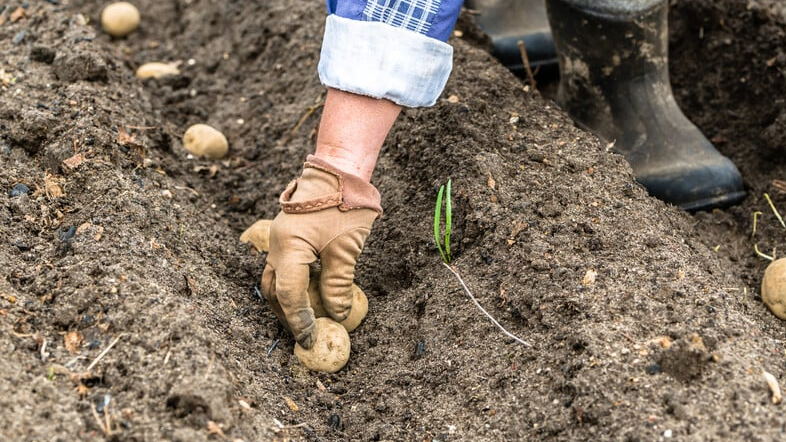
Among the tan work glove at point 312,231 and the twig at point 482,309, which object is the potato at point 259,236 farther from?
the twig at point 482,309

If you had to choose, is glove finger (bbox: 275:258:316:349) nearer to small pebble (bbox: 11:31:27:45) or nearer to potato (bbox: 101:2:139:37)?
small pebble (bbox: 11:31:27:45)

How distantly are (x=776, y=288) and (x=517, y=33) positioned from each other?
5.01 ft

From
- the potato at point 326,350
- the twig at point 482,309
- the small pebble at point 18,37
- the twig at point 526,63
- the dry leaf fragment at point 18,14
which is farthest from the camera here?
the dry leaf fragment at point 18,14

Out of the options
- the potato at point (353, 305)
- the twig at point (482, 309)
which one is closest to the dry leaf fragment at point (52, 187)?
the potato at point (353, 305)

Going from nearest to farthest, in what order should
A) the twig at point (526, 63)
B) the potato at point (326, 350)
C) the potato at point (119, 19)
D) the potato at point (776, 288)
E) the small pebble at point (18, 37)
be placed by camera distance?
the potato at point (326, 350), the potato at point (776, 288), the twig at point (526, 63), the small pebble at point (18, 37), the potato at point (119, 19)

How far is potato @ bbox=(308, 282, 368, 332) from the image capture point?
210cm

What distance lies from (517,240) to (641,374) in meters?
0.56

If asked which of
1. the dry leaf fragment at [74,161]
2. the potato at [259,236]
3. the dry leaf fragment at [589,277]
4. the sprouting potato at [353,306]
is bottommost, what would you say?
the potato at [259,236]

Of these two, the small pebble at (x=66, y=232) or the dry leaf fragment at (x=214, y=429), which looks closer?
the dry leaf fragment at (x=214, y=429)

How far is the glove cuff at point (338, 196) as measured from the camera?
74.7 inches

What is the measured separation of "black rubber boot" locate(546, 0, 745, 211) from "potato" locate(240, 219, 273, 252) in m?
1.20

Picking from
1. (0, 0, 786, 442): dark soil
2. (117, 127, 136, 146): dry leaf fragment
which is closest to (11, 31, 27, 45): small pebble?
(0, 0, 786, 442): dark soil

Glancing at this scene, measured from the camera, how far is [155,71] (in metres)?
3.50

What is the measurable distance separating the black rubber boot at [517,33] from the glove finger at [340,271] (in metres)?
1.49
